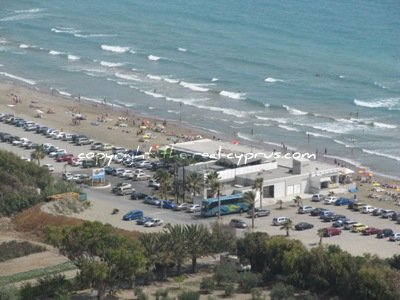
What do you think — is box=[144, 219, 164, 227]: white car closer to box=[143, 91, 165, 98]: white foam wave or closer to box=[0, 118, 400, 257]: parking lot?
box=[0, 118, 400, 257]: parking lot

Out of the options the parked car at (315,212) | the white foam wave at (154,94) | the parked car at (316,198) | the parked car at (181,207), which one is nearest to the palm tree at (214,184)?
the parked car at (181,207)

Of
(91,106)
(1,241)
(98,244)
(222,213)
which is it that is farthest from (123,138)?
(98,244)

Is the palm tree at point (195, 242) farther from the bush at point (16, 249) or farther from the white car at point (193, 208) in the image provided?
the white car at point (193, 208)

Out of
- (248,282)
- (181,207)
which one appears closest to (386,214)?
(181,207)

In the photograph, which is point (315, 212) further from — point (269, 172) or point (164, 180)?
point (164, 180)

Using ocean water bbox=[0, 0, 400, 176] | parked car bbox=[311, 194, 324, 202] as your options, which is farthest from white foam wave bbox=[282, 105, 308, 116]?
parked car bbox=[311, 194, 324, 202]

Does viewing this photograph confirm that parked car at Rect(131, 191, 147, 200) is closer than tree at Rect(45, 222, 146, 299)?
No

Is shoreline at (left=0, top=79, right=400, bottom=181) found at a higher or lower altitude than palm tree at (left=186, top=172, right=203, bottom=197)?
lower

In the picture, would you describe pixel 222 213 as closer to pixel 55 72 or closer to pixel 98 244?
pixel 98 244
